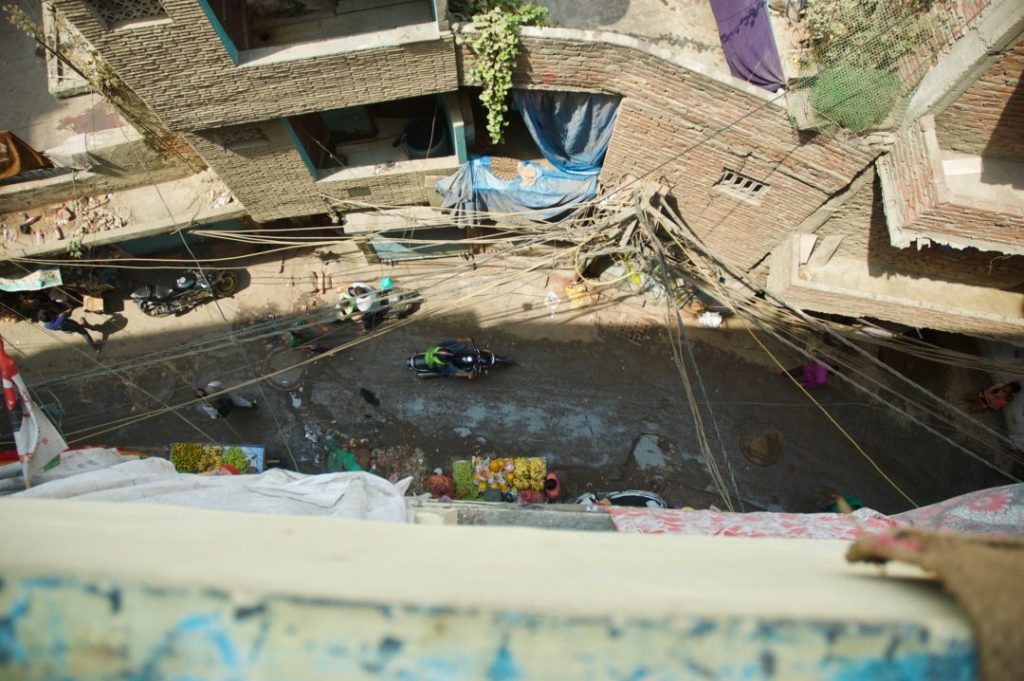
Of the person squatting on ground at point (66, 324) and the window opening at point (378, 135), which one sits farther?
the person squatting on ground at point (66, 324)

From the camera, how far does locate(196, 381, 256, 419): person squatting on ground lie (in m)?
10.4

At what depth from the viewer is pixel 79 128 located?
402 inches

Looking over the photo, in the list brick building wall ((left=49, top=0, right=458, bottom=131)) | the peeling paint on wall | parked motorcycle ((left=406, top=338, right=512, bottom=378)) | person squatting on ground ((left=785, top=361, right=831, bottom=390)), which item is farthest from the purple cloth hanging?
the peeling paint on wall

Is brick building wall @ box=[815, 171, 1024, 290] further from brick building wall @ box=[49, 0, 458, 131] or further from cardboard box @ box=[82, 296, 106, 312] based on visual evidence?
cardboard box @ box=[82, 296, 106, 312]

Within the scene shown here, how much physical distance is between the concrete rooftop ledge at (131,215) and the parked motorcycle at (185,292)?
1.27 m

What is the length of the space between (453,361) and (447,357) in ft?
0.47

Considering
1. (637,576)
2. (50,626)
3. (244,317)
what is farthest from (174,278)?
(637,576)

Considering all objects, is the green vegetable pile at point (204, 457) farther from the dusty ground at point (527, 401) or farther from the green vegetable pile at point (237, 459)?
the dusty ground at point (527, 401)

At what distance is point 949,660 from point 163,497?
422 centimetres

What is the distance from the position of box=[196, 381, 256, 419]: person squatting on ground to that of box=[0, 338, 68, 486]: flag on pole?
5.81 m

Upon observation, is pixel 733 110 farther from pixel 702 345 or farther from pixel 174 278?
pixel 174 278

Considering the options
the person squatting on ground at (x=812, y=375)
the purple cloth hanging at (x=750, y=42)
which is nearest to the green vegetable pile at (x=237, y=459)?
the purple cloth hanging at (x=750, y=42)

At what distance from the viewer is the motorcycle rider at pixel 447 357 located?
10.6 metres

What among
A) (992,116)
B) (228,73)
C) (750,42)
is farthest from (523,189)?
(992,116)
